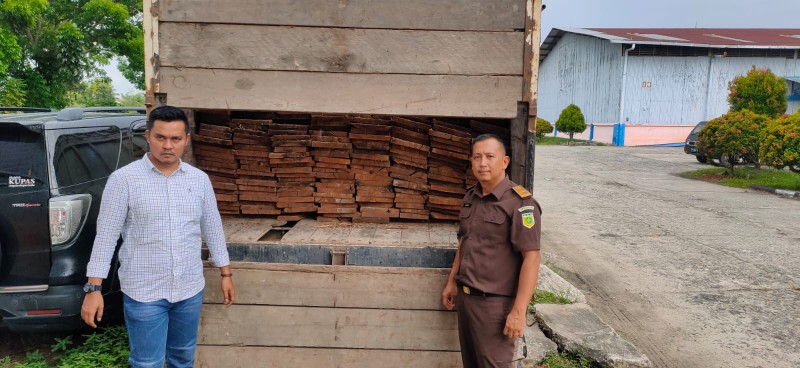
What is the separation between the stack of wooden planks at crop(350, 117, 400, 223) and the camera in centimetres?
415

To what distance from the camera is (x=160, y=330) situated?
262 centimetres

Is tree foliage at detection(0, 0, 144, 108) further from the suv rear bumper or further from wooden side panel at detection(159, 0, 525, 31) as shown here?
wooden side panel at detection(159, 0, 525, 31)

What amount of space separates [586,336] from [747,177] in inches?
532

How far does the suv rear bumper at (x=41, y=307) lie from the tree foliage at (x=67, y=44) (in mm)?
11841

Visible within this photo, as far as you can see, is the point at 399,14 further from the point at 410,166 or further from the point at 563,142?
the point at 563,142

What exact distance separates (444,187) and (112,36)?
553 inches

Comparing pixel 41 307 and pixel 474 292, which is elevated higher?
pixel 474 292

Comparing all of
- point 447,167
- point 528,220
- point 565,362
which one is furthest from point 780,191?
point 528,220

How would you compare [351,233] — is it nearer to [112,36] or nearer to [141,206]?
[141,206]

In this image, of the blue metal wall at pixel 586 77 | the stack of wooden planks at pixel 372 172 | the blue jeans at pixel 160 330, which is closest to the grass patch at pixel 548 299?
the stack of wooden planks at pixel 372 172

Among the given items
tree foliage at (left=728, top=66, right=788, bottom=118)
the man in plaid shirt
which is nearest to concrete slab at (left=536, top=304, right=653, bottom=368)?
the man in plaid shirt

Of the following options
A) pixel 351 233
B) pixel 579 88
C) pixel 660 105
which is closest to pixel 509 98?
pixel 351 233

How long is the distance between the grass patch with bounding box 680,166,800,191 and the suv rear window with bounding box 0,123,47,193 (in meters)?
14.6

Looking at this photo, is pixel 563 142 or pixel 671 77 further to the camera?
pixel 563 142
